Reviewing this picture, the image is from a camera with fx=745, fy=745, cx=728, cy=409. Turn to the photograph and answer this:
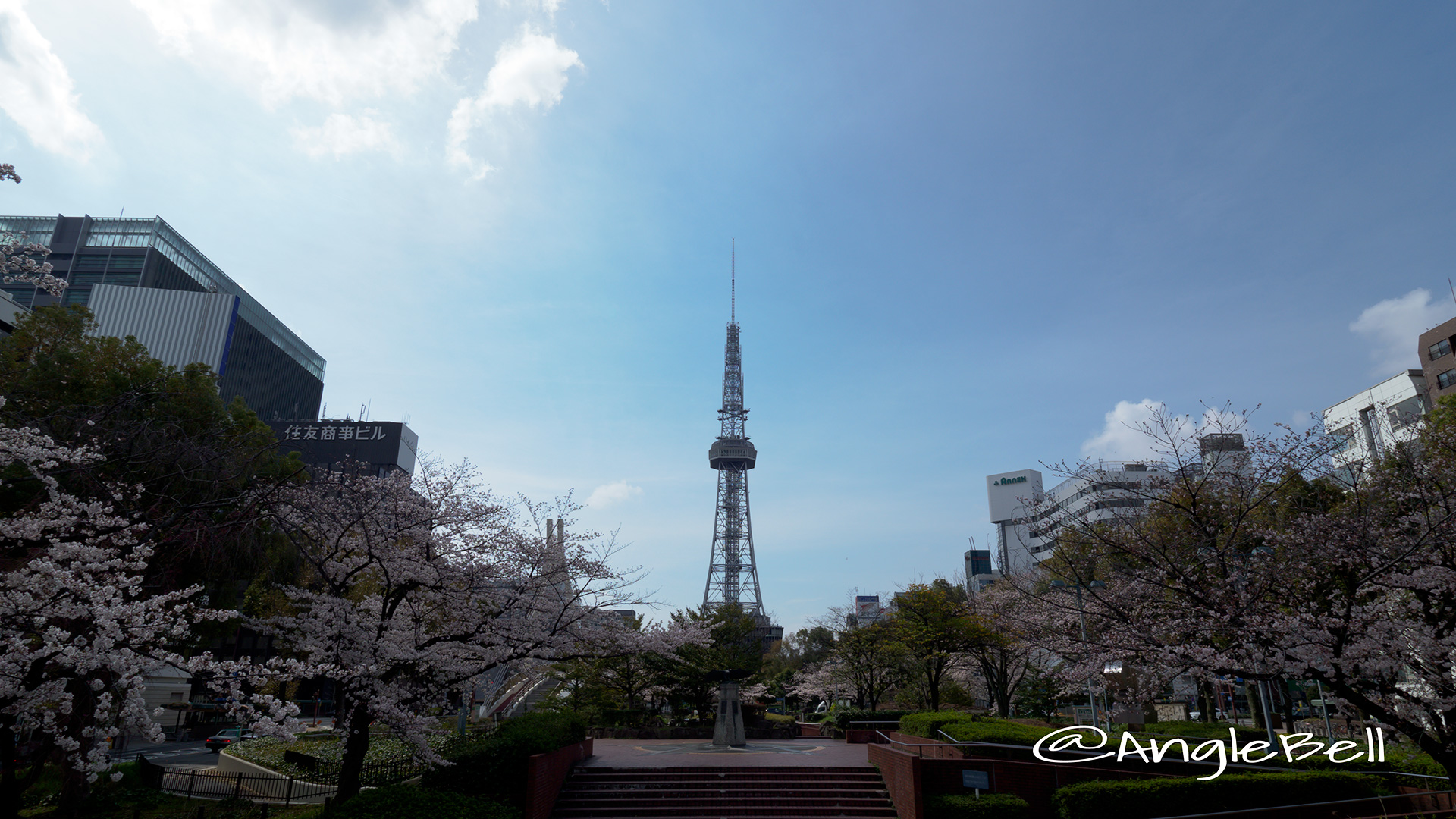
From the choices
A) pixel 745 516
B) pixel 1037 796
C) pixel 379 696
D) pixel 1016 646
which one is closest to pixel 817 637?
pixel 745 516

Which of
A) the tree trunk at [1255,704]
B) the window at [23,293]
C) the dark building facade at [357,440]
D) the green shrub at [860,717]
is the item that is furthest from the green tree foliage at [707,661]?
the window at [23,293]

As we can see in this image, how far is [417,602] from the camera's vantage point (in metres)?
15.4

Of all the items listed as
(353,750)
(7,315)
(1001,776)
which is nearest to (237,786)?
(353,750)

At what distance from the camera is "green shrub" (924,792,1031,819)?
1445 cm

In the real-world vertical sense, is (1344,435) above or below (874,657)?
above

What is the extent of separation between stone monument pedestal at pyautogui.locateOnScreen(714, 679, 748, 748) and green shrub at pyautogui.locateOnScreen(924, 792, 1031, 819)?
1182 centimetres

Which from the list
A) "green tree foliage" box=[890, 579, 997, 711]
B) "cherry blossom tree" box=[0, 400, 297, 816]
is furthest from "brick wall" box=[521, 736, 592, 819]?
"green tree foliage" box=[890, 579, 997, 711]

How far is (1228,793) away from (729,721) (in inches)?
638

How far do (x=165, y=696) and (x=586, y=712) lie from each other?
38.0 metres

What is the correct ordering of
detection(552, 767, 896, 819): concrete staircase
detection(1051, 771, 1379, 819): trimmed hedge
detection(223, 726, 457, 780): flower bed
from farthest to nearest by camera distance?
1. detection(223, 726, 457, 780): flower bed
2. detection(552, 767, 896, 819): concrete staircase
3. detection(1051, 771, 1379, 819): trimmed hedge

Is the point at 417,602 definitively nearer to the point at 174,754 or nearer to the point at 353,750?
the point at 353,750

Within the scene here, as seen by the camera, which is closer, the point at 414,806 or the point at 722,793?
the point at 414,806

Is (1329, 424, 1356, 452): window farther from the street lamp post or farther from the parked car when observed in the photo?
the parked car

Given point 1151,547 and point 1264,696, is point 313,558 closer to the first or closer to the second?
point 1151,547
